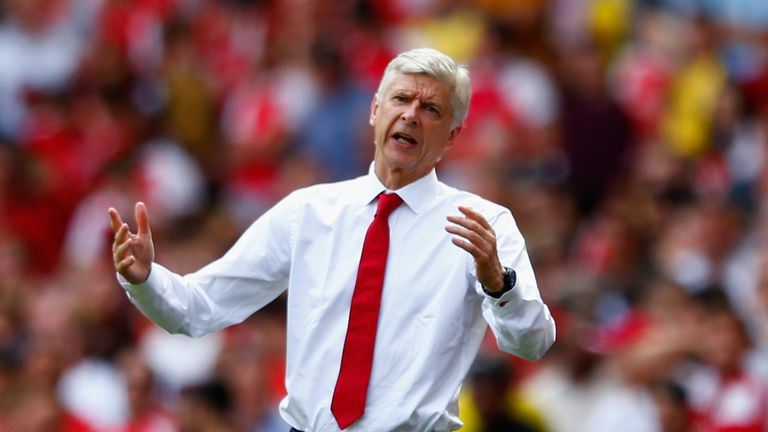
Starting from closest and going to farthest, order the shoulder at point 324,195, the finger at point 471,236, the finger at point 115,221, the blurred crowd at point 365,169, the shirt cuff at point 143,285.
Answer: the finger at point 471,236
the finger at point 115,221
the shirt cuff at point 143,285
the shoulder at point 324,195
the blurred crowd at point 365,169

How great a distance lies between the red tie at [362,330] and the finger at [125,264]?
75 cm

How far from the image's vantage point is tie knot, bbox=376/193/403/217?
6566 mm

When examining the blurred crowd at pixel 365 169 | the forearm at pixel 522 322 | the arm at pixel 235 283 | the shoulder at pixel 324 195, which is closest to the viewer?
the forearm at pixel 522 322

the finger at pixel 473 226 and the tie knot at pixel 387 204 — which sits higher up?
the finger at pixel 473 226

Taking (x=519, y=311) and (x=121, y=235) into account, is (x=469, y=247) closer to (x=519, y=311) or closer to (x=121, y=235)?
(x=519, y=311)

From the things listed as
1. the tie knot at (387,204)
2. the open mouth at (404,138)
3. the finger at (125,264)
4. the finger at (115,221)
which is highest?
the open mouth at (404,138)

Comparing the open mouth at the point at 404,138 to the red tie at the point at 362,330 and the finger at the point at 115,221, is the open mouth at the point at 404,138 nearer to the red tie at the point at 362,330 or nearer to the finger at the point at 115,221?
the red tie at the point at 362,330

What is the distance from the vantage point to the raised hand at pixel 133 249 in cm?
631

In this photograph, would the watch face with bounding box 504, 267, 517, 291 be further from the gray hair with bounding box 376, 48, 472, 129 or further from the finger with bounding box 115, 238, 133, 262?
the finger with bounding box 115, 238, 133, 262

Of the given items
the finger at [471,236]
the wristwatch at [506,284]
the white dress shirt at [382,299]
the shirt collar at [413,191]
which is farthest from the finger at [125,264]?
the wristwatch at [506,284]

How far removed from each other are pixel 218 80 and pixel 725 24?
383 centimetres

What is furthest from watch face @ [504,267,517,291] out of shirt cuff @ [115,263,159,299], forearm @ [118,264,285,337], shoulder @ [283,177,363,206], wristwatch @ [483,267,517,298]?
shirt cuff @ [115,263,159,299]

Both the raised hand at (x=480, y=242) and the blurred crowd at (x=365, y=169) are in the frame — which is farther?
the blurred crowd at (x=365, y=169)

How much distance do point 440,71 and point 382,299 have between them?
79cm
